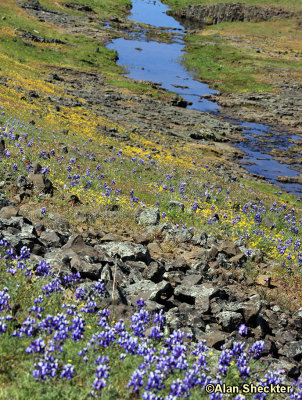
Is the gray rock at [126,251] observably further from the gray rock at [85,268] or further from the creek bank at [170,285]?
the gray rock at [85,268]

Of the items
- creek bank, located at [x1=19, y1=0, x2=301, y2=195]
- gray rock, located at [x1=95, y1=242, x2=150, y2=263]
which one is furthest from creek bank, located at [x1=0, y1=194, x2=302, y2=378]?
creek bank, located at [x1=19, y1=0, x2=301, y2=195]

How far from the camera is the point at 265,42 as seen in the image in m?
109

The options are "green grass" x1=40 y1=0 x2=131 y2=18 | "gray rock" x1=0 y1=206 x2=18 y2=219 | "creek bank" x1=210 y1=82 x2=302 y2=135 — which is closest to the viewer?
"gray rock" x1=0 y1=206 x2=18 y2=219

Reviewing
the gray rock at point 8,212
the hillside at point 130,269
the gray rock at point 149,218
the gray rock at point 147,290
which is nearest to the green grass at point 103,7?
the hillside at point 130,269

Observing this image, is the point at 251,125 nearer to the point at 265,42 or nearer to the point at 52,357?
the point at 52,357

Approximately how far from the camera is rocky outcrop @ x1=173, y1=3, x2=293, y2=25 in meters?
133

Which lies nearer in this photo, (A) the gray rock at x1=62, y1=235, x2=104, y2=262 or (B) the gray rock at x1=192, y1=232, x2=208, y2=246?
(A) the gray rock at x1=62, y1=235, x2=104, y2=262

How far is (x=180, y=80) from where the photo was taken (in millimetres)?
71500

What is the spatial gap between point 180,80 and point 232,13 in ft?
268

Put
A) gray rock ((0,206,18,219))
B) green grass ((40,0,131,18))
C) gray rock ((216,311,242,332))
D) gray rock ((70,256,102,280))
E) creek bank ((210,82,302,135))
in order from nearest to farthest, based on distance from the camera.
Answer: gray rock ((70,256,102,280))
gray rock ((216,311,242,332))
gray rock ((0,206,18,219))
creek bank ((210,82,302,135))
green grass ((40,0,131,18))

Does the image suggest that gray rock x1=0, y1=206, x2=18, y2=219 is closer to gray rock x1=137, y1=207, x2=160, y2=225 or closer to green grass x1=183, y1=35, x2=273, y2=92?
gray rock x1=137, y1=207, x2=160, y2=225

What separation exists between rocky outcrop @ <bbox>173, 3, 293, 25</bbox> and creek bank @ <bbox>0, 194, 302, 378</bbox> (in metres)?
142

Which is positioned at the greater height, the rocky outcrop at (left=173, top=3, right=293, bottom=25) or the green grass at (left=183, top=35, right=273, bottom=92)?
the rocky outcrop at (left=173, top=3, right=293, bottom=25)

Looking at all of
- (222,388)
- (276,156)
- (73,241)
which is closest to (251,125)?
(276,156)
